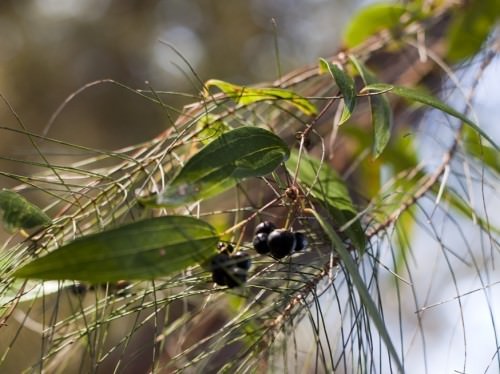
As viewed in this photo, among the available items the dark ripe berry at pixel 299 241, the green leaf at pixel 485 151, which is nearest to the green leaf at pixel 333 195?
the dark ripe berry at pixel 299 241

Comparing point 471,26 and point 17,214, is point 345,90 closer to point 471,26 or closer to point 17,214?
point 17,214

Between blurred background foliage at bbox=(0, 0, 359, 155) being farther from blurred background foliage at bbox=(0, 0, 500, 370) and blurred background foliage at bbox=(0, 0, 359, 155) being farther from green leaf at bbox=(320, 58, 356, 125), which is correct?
green leaf at bbox=(320, 58, 356, 125)

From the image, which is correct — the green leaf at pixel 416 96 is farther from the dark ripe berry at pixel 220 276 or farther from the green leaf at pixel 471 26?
the green leaf at pixel 471 26

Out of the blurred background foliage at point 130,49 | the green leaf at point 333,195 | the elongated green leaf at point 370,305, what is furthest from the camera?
the blurred background foliage at point 130,49

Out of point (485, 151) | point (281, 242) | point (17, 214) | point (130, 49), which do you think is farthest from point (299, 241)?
point (130, 49)

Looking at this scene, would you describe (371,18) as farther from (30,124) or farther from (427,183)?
(30,124)

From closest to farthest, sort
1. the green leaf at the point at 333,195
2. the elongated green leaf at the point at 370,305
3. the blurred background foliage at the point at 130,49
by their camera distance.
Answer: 1. the elongated green leaf at the point at 370,305
2. the green leaf at the point at 333,195
3. the blurred background foliage at the point at 130,49

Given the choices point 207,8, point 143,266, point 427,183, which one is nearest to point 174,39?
point 207,8

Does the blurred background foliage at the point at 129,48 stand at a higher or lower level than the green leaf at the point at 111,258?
higher
